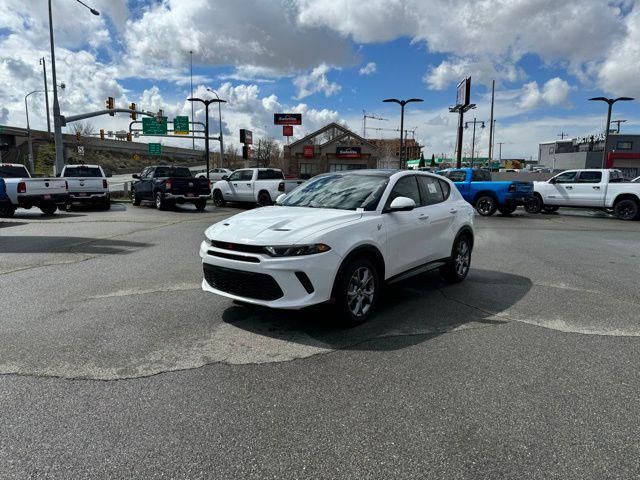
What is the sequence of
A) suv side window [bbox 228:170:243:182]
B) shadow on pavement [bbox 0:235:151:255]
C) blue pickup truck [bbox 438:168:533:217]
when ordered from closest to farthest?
1. shadow on pavement [bbox 0:235:151:255]
2. blue pickup truck [bbox 438:168:533:217]
3. suv side window [bbox 228:170:243:182]

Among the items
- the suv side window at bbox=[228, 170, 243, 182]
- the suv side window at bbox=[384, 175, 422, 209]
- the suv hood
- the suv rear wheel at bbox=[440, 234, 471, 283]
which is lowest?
the suv rear wheel at bbox=[440, 234, 471, 283]

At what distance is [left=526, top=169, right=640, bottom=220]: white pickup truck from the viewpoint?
17.8 meters

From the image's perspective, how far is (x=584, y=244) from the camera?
1134cm

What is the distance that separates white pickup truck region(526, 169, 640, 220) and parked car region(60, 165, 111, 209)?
1784cm

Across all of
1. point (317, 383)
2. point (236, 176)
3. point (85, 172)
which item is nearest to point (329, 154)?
point (236, 176)

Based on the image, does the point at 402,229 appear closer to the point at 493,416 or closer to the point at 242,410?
the point at 493,416

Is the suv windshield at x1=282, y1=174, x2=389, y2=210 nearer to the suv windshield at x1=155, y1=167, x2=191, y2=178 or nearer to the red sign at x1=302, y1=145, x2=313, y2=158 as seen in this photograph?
the suv windshield at x1=155, y1=167, x2=191, y2=178

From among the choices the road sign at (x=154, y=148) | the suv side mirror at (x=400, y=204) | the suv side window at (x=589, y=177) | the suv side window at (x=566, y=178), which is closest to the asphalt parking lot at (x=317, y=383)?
the suv side mirror at (x=400, y=204)

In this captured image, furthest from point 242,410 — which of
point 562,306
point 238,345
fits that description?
point 562,306

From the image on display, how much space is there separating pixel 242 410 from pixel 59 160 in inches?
1112

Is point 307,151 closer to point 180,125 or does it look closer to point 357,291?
point 180,125

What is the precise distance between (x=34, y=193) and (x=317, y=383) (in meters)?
16.1

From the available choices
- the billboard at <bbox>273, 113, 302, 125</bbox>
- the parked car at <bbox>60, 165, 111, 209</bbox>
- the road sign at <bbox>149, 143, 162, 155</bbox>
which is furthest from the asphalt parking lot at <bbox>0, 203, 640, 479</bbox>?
the road sign at <bbox>149, 143, 162, 155</bbox>

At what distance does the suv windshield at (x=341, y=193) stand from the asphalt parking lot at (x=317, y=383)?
4.23 ft
